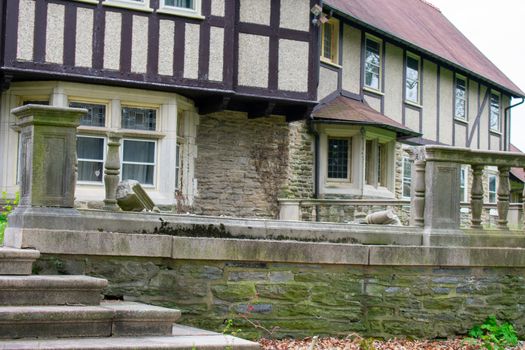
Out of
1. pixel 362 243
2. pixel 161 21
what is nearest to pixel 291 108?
pixel 161 21

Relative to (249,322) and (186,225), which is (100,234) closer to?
(186,225)

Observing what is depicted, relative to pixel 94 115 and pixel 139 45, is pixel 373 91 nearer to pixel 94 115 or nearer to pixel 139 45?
pixel 139 45

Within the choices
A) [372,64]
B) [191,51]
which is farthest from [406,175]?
[191,51]

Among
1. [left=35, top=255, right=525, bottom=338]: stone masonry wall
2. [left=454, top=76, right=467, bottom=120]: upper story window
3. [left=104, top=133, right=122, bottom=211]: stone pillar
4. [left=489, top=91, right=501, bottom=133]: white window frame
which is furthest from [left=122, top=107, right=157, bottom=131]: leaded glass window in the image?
[left=489, top=91, right=501, bottom=133]: white window frame

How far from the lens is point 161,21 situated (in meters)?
16.5

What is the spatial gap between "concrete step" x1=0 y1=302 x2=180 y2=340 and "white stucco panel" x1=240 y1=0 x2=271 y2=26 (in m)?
11.3

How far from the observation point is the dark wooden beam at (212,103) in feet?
56.1

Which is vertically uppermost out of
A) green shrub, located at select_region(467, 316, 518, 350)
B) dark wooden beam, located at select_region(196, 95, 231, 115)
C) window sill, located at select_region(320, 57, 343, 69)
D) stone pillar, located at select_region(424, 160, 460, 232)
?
window sill, located at select_region(320, 57, 343, 69)

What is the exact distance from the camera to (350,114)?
2061 cm

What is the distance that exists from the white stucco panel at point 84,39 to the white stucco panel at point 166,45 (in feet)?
4.20

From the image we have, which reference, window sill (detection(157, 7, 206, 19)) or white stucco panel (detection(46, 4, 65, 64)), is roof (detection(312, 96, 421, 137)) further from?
white stucco panel (detection(46, 4, 65, 64))

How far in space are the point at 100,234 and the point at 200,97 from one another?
9.73 meters

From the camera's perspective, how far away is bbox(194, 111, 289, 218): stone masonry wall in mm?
18016

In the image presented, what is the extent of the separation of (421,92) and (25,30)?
43.0 ft
